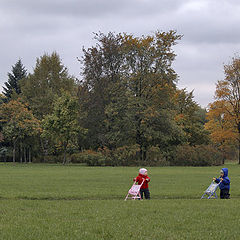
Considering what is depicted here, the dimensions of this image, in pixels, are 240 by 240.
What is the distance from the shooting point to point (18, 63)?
3002 inches

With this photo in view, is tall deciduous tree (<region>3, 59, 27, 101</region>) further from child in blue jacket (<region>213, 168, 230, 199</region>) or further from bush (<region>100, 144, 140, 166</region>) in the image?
child in blue jacket (<region>213, 168, 230, 199</region>)

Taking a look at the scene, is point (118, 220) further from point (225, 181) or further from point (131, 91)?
point (131, 91)

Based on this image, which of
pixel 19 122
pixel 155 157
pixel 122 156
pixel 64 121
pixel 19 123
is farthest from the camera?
pixel 19 122

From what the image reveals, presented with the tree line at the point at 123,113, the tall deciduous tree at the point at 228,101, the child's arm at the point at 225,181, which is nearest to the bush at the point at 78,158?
the tree line at the point at 123,113

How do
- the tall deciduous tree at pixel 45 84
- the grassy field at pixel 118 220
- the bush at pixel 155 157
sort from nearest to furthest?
the grassy field at pixel 118 220 → the bush at pixel 155 157 → the tall deciduous tree at pixel 45 84

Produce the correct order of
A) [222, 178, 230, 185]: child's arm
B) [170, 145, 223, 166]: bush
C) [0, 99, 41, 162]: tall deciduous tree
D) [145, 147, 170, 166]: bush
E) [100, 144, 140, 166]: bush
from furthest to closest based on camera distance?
[0, 99, 41, 162]: tall deciduous tree < [170, 145, 223, 166]: bush < [145, 147, 170, 166]: bush < [100, 144, 140, 166]: bush < [222, 178, 230, 185]: child's arm

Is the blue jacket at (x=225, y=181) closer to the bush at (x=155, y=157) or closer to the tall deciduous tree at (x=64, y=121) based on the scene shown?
the bush at (x=155, y=157)

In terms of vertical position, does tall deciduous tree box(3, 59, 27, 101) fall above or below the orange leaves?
above

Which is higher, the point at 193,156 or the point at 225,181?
the point at 225,181

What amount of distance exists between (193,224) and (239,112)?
52.2 metres

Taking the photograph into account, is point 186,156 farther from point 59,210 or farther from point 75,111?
point 59,210

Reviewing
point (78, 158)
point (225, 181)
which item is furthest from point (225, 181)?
point (78, 158)

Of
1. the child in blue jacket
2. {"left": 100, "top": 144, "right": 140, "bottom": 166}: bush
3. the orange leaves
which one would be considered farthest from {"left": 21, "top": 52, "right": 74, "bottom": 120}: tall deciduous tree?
the child in blue jacket

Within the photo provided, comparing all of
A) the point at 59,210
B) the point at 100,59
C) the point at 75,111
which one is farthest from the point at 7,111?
the point at 59,210
